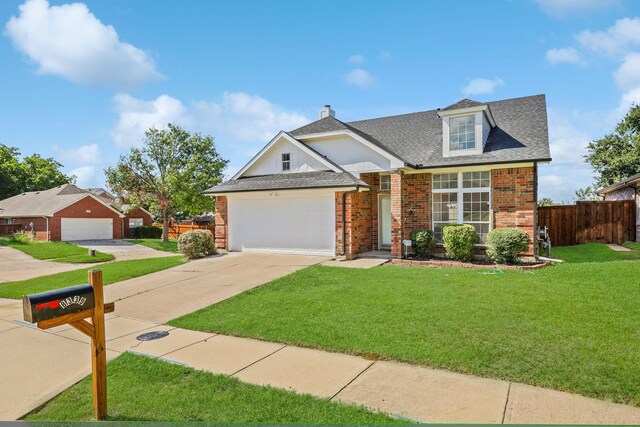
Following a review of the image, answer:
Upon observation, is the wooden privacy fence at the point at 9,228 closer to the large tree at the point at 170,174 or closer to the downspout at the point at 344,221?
the large tree at the point at 170,174

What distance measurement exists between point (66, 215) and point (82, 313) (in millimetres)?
31374

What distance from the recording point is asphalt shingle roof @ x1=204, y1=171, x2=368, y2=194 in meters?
13.4

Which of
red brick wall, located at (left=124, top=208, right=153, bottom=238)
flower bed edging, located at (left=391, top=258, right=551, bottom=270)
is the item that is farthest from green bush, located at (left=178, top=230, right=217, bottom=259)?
red brick wall, located at (left=124, top=208, right=153, bottom=238)

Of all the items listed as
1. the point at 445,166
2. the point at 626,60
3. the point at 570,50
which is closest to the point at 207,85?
the point at 445,166

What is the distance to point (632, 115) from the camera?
2602 centimetres

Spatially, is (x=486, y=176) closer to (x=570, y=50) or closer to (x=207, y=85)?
(x=570, y=50)

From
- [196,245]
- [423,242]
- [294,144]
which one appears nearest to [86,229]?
[196,245]

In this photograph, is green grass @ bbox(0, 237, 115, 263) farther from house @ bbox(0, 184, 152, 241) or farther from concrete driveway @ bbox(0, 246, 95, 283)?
house @ bbox(0, 184, 152, 241)

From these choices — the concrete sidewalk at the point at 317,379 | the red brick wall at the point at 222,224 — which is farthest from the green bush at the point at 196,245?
the concrete sidewalk at the point at 317,379

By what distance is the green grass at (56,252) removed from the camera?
20.3 meters

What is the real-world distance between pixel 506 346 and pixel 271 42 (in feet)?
36.0

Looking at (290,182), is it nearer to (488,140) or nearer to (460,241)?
(460,241)

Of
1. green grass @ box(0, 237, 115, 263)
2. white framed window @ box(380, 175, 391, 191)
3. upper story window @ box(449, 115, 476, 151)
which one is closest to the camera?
upper story window @ box(449, 115, 476, 151)

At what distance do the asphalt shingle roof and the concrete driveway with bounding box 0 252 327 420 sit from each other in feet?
8.66
